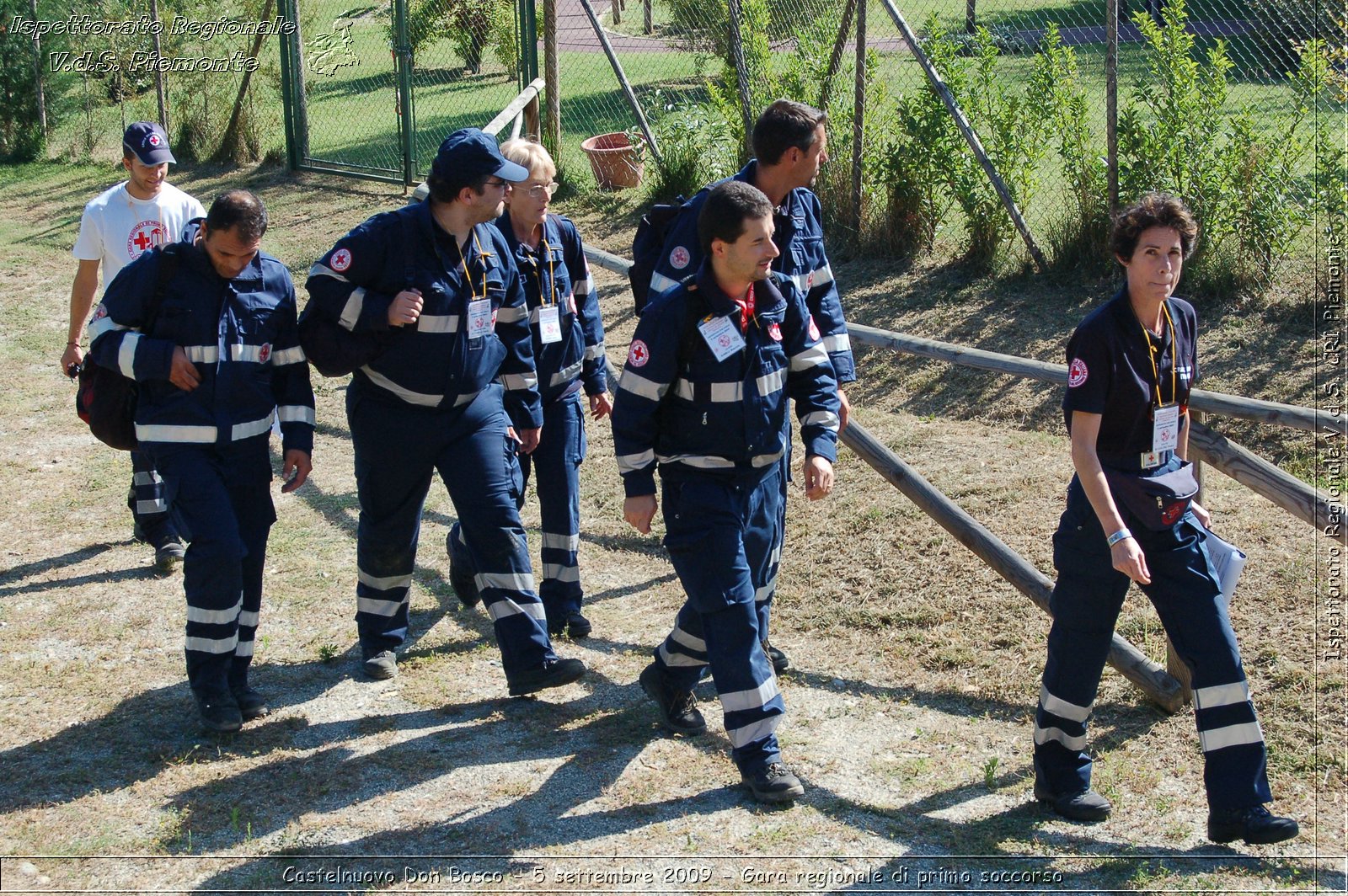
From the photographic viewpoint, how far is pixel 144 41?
17.0 m

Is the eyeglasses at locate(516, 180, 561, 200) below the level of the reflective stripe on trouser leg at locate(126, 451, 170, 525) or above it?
above

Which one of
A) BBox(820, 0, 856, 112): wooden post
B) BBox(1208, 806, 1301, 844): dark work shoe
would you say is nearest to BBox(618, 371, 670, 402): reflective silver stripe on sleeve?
BBox(1208, 806, 1301, 844): dark work shoe

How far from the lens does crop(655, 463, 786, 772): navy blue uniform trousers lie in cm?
409

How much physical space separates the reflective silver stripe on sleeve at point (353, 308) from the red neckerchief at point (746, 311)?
1319 mm

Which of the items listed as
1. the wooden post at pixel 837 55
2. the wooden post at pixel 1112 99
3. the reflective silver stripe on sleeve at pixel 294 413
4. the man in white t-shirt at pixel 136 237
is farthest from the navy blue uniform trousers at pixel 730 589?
Answer: the wooden post at pixel 837 55

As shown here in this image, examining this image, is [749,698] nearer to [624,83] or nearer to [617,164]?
[624,83]

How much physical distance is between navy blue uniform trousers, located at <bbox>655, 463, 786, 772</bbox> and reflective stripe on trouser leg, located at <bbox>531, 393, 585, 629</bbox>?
4.35ft

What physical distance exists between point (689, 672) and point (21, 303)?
9.05m

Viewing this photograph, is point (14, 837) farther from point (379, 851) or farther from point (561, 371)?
point (561, 371)

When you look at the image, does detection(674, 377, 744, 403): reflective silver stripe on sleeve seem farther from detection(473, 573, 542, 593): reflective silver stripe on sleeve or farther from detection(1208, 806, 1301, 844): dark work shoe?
detection(1208, 806, 1301, 844): dark work shoe

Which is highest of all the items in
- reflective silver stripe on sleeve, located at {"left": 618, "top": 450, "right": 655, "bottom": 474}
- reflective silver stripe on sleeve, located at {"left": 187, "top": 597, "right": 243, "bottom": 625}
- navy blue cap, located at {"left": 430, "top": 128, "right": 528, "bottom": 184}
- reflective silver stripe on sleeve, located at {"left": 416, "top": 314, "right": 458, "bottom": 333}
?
navy blue cap, located at {"left": 430, "top": 128, "right": 528, "bottom": 184}

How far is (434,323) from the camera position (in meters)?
4.52

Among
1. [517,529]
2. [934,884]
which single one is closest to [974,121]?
[517,529]

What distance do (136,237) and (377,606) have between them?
2.35 m
